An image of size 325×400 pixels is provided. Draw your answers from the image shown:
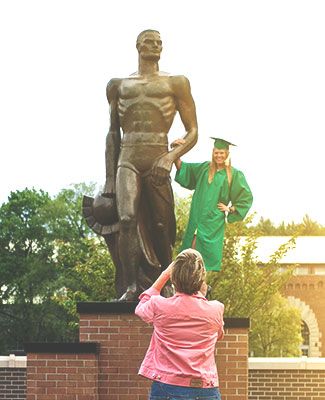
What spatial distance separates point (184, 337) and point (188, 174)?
632cm

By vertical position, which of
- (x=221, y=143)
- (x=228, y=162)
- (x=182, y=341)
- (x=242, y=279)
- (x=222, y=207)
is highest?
(x=242, y=279)

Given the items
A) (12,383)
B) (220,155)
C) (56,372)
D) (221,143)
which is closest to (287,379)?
(12,383)

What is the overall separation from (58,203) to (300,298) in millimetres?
20700

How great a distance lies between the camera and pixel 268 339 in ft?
170

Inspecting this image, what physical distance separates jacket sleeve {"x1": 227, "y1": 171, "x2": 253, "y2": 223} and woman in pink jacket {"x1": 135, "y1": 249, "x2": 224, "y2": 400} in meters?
5.95

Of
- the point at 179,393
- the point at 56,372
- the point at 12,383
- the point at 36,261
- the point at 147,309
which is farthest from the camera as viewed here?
the point at 36,261

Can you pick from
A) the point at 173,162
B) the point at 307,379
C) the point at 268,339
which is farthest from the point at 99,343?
the point at 268,339

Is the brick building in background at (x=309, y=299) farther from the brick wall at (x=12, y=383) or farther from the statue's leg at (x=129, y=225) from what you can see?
the statue's leg at (x=129, y=225)

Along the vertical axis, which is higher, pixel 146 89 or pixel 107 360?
pixel 146 89

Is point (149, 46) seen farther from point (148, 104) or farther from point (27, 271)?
point (27, 271)

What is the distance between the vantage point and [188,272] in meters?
8.09

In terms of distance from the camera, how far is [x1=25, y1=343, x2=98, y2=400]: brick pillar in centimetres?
1323

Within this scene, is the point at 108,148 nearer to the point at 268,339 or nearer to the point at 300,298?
the point at 268,339

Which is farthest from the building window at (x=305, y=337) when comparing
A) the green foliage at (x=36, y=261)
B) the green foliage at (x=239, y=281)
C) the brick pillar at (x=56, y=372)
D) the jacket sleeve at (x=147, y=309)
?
the jacket sleeve at (x=147, y=309)
